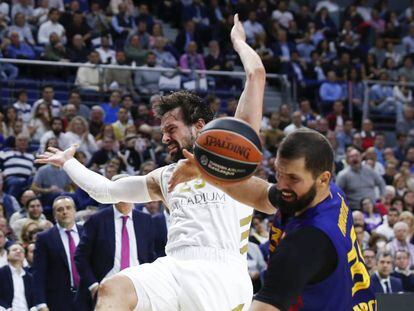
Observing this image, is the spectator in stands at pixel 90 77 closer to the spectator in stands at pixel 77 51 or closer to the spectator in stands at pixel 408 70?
the spectator in stands at pixel 77 51

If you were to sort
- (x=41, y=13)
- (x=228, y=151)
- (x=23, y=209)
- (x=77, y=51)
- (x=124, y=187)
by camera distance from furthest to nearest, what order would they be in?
(x=41, y=13), (x=77, y=51), (x=23, y=209), (x=124, y=187), (x=228, y=151)

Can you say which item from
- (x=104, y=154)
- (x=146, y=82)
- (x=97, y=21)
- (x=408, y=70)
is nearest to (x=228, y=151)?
(x=104, y=154)

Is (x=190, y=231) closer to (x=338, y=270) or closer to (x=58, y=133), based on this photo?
(x=338, y=270)

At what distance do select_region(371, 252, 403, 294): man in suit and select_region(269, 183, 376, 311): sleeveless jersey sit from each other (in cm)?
815

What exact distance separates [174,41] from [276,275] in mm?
17246

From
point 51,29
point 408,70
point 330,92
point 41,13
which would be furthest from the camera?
point 408,70

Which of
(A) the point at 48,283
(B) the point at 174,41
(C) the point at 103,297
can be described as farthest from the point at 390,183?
(C) the point at 103,297

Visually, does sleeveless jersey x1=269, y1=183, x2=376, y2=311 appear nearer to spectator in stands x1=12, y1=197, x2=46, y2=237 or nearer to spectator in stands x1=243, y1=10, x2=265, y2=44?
spectator in stands x1=12, y1=197, x2=46, y2=237

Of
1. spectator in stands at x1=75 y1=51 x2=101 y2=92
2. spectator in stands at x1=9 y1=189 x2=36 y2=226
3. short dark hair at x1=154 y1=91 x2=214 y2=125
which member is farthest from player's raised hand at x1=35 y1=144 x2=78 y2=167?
spectator in stands at x1=75 y1=51 x2=101 y2=92

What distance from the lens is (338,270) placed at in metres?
4.56

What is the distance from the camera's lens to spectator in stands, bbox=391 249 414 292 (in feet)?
43.6

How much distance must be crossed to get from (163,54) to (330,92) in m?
4.08

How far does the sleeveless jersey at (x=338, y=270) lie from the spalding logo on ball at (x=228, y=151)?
42 cm

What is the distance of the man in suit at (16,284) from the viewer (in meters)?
10.6
